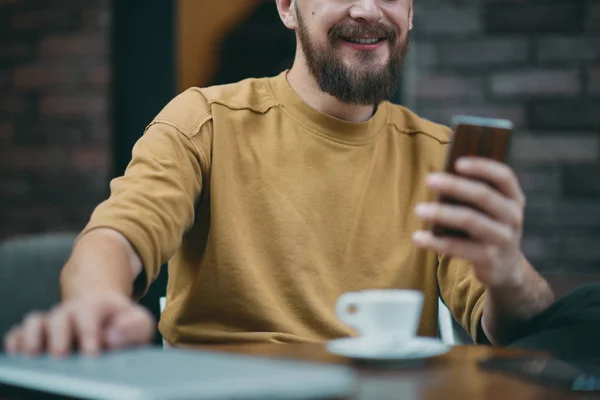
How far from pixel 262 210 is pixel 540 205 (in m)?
1.52

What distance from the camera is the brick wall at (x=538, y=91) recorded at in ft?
8.67

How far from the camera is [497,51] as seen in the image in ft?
8.87

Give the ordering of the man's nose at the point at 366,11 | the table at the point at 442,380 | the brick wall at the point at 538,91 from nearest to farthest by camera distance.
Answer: the table at the point at 442,380 < the man's nose at the point at 366,11 < the brick wall at the point at 538,91

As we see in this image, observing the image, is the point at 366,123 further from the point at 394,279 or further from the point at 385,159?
Answer: the point at 394,279

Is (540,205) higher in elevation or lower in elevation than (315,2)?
lower

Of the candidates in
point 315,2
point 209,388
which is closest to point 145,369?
point 209,388

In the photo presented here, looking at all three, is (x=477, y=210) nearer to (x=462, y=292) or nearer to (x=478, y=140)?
(x=478, y=140)

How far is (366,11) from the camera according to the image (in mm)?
1554

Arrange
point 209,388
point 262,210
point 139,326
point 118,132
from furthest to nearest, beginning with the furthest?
point 118,132, point 262,210, point 139,326, point 209,388

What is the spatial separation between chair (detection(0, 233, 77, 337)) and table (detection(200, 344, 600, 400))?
16.1 inches

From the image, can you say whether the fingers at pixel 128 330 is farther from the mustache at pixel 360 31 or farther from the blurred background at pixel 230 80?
the blurred background at pixel 230 80

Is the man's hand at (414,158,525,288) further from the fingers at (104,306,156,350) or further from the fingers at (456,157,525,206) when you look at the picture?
the fingers at (104,306,156,350)

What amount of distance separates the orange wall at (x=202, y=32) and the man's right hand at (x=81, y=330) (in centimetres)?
209

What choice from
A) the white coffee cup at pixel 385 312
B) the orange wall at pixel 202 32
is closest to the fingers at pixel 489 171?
the white coffee cup at pixel 385 312
